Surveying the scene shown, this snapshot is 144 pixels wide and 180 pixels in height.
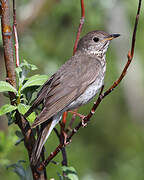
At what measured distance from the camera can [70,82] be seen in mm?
4504

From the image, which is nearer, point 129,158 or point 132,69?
point 129,158

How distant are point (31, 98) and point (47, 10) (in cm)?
303

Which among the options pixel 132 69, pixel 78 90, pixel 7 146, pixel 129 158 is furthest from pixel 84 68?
pixel 132 69

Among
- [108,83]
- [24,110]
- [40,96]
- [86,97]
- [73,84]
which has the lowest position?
[108,83]

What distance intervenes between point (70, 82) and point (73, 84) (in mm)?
43

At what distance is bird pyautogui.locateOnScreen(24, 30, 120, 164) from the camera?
3.88 meters

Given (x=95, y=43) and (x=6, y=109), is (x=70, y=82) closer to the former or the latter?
(x=95, y=43)

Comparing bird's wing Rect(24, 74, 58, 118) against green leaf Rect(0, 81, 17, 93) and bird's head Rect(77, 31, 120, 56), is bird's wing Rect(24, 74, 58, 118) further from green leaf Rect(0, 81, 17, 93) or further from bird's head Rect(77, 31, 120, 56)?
bird's head Rect(77, 31, 120, 56)

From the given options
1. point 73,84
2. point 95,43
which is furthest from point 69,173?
point 95,43

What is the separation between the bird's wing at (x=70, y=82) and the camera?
13.4 ft

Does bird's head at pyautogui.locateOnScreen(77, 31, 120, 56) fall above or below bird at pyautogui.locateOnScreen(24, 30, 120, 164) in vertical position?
above

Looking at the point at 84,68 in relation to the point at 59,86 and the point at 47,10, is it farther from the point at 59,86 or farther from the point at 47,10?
the point at 47,10

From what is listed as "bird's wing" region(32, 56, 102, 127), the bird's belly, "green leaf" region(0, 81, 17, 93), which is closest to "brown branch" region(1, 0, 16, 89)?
"green leaf" region(0, 81, 17, 93)

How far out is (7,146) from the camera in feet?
13.4
